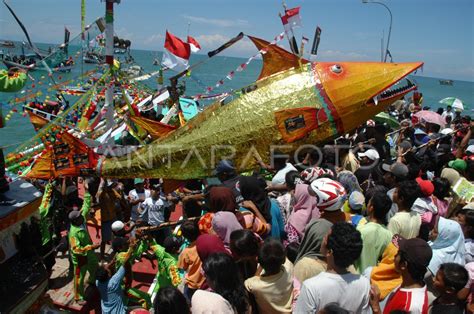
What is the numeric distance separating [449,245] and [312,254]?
1407mm

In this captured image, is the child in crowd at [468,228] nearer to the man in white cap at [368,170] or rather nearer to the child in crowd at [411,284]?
the child in crowd at [411,284]

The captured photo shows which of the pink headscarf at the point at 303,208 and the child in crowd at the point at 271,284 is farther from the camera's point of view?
the pink headscarf at the point at 303,208

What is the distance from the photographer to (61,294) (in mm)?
5430

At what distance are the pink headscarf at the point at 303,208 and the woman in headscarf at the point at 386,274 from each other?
0.96 meters

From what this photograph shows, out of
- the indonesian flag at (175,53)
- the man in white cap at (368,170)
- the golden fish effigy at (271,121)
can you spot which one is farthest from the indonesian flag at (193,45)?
the man in white cap at (368,170)

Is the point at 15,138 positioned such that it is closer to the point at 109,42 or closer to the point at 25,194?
the point at 109,42

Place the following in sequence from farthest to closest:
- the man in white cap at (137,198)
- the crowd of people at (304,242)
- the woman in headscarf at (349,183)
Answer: the man in white cap at (137,198) → the woman in headscarf at (349,183) → the crowd of people at (304,242)

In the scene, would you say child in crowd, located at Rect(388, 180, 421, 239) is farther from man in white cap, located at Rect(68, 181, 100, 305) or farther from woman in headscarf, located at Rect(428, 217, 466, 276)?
man in white cap, located at Rect(68, 181, 100, 305)

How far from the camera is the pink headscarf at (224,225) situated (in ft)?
11.0

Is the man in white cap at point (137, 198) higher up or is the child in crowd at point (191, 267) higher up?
the child in crowd at point (191, 267)

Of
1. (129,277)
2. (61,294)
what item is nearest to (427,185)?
(129,277)

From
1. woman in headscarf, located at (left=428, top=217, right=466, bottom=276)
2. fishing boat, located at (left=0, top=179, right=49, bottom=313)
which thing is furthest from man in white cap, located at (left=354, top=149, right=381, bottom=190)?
fishing boat, located at (left=0, top=179, right=49, bottom=313)

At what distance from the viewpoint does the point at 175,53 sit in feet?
23.4

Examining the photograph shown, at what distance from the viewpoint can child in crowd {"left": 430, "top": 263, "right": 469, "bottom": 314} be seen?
2512mm
